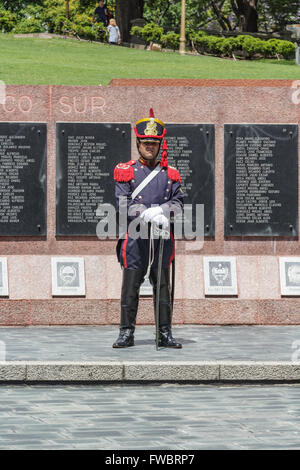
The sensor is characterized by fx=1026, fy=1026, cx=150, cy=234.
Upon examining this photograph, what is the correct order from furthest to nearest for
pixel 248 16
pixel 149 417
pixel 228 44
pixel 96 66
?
pixel 248 16, pixel 228 44, pixel 96 66, pixel 149 417

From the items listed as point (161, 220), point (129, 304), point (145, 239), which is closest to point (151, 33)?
point (145, 239)

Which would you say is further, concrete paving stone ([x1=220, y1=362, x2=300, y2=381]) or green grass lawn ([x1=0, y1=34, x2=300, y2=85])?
green grass lawn ([x1=0, y1=34, x2=300, y2=85])

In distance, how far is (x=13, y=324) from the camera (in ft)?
39.0

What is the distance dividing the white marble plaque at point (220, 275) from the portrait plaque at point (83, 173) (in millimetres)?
1371

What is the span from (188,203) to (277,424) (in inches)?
226

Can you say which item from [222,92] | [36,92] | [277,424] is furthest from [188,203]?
[277,424]

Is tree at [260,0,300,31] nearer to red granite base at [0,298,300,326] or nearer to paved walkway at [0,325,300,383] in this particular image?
red granite base at [0,298,300,326]

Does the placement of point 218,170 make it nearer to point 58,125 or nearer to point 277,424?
point 58,125

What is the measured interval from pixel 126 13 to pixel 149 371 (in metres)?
34.6

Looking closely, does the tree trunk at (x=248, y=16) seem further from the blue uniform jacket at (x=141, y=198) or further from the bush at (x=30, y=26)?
the blue uniform jacket at (x=141, y=198)

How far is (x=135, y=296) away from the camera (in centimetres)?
998

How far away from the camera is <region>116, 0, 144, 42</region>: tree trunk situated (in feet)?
136

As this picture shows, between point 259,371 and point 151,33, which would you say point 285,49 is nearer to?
point 151,33

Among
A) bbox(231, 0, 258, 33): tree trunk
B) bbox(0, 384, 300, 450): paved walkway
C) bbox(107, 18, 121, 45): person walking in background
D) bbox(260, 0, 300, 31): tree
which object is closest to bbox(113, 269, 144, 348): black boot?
bbox(0, 384, 300, 450): paved walkway
